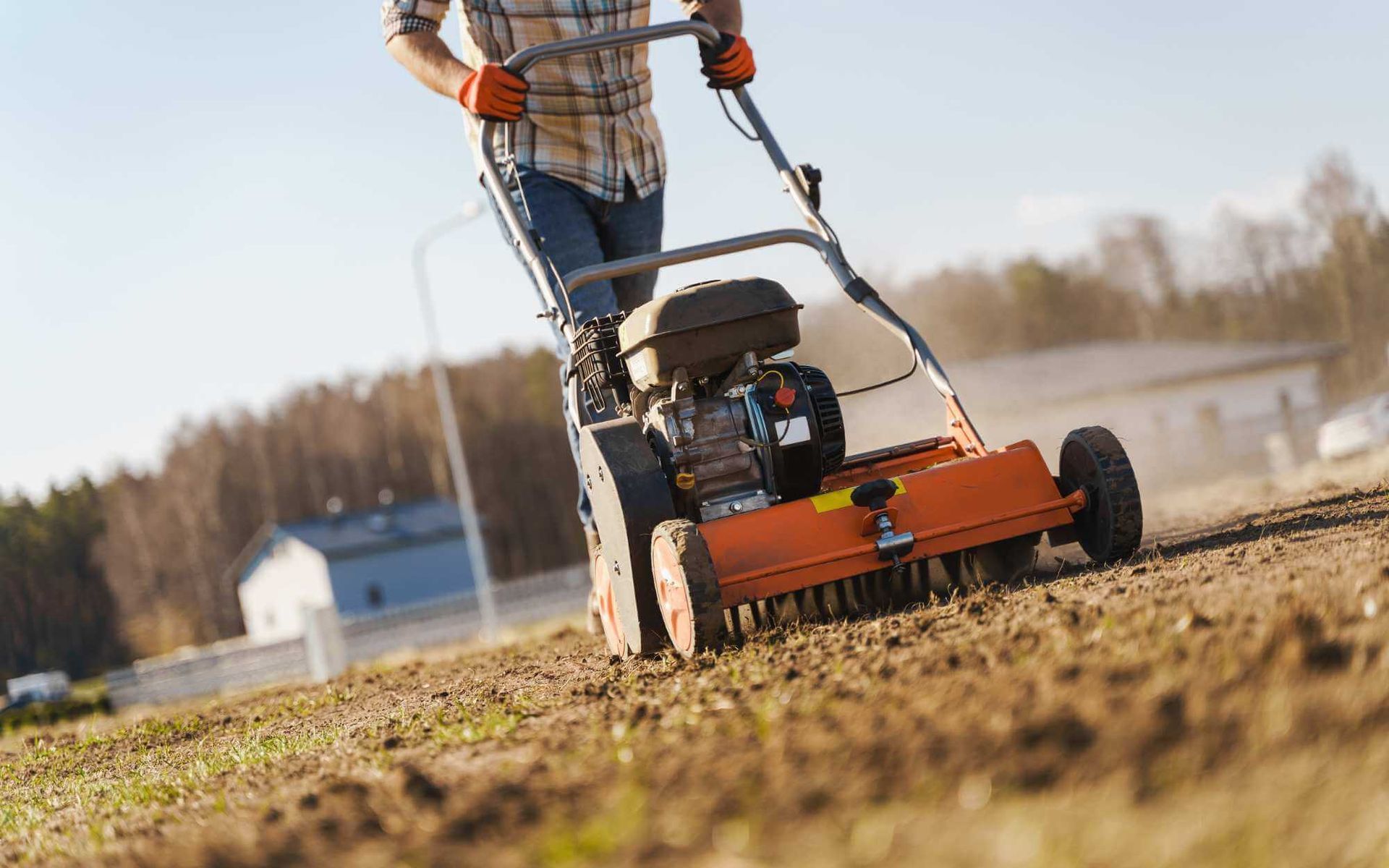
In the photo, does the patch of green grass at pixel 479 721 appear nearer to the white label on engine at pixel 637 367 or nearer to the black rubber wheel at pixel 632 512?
the black rubber wheel at pixel 632 512

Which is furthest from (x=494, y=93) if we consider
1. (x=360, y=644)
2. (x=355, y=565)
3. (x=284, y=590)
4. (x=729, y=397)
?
(x=284, y=590)

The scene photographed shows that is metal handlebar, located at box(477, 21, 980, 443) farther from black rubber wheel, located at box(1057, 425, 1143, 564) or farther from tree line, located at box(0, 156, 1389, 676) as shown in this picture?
tree line, located at box(0, 156, 1389, 676)

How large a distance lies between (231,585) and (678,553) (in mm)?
54411

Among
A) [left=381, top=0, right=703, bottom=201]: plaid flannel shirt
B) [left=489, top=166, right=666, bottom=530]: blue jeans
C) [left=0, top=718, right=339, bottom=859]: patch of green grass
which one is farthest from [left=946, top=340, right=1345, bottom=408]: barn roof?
[left=0, top=718, right=339, bottom=859]: patch of green grass

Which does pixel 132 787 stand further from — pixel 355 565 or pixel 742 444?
pixel 355 565

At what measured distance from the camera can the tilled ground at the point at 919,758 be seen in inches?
52.7

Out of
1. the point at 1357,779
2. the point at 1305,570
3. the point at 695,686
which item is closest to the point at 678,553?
the point at 695,686

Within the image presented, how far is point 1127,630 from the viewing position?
2.16 metres

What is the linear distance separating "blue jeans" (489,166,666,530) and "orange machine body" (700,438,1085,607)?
0.98m

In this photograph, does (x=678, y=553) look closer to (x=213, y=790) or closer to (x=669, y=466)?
(x=669, y=466)

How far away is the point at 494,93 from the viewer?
4.00 metres

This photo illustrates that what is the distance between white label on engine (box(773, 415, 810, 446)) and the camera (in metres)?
3.44

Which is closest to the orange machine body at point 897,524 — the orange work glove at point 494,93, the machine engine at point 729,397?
the machine engine at point 729,397

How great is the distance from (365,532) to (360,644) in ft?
69.4
